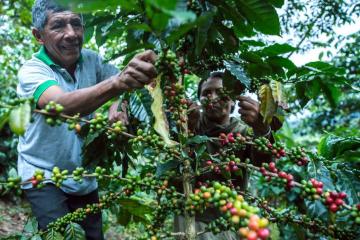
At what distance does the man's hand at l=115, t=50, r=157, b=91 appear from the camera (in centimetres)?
124

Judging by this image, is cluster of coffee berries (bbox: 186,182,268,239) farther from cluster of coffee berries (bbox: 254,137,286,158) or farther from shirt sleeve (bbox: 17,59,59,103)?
shirt sleeve (bbox: 17,59,59,103)

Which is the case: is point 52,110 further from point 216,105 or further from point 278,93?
point 216,105

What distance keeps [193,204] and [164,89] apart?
418 mm

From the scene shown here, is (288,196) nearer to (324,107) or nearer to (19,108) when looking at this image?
(324,107)

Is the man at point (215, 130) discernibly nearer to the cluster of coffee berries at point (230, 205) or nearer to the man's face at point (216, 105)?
the man's face at point (216, 105)

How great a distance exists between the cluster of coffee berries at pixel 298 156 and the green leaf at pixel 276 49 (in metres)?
0.38

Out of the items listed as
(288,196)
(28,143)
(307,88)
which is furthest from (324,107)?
(28,143)

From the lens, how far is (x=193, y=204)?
3.79 feet

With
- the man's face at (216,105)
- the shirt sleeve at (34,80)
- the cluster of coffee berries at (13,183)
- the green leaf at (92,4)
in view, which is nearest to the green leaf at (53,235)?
the cluster of coffee berries at (13,183)

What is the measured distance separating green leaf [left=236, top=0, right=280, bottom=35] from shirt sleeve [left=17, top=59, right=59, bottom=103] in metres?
0.83

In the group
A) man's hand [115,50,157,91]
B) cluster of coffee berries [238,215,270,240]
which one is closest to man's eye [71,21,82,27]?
man's hand [115,50,157,91]

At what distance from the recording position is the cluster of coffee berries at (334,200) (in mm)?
1047

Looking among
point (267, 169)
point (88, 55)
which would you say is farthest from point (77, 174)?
point (88, 55)

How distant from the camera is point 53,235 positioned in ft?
4.69
